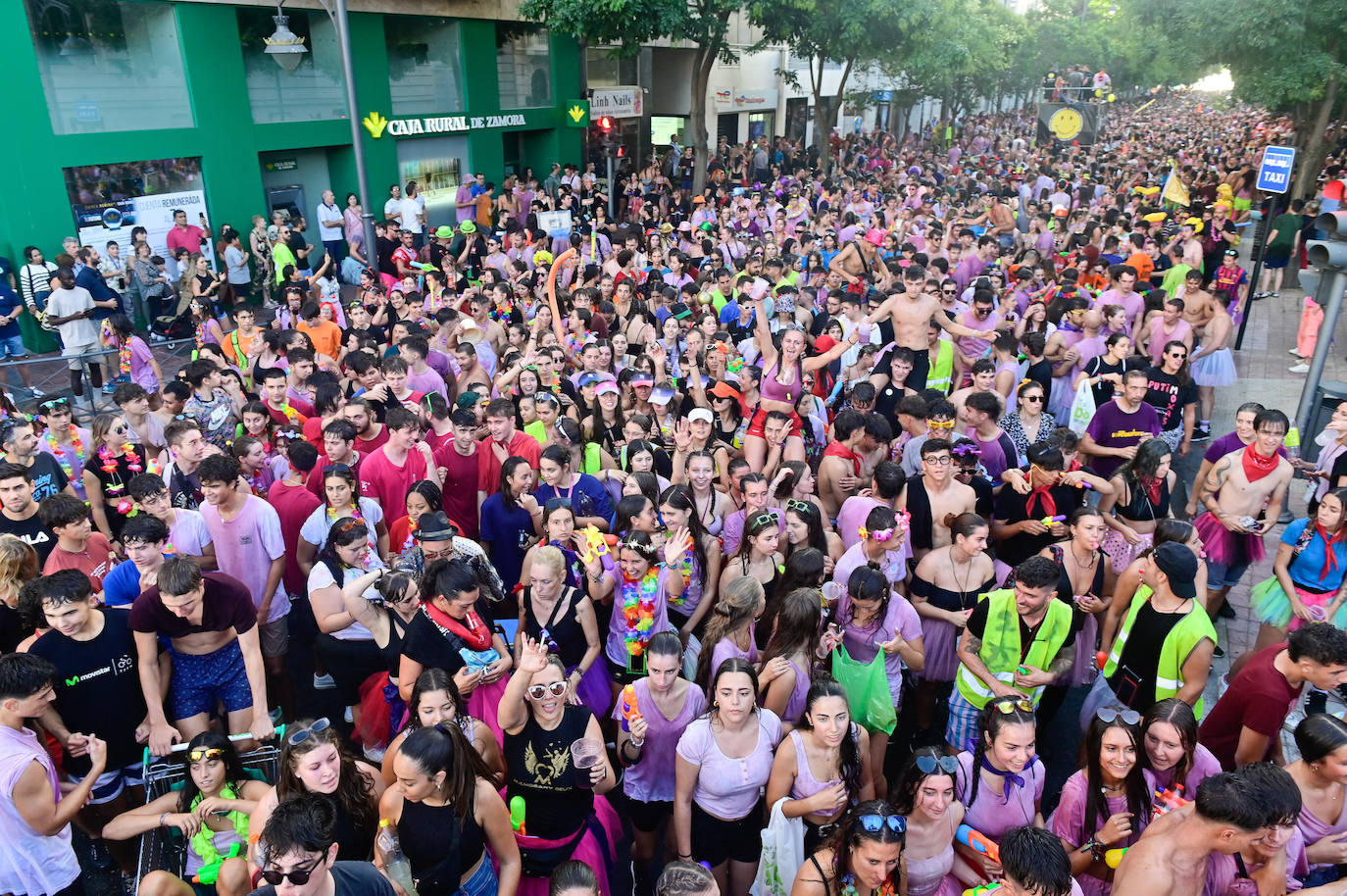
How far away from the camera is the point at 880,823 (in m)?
3.08

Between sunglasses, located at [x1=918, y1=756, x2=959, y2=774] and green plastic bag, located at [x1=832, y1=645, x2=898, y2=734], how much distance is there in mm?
729

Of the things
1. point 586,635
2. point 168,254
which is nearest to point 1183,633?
point 586,635

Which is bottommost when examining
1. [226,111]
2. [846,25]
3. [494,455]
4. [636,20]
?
[494,455]

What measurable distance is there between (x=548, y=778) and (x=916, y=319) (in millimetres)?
5684

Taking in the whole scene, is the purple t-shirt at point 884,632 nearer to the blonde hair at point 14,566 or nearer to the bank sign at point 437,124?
the blonde hair at point 14,566

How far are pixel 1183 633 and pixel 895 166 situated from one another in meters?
25.4

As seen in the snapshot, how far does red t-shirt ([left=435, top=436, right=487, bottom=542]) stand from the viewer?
6.02 metres

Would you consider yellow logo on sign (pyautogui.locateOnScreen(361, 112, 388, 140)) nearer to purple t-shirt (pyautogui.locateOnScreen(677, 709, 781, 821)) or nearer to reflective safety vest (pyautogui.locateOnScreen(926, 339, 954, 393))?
reflective safety vest (pyautogui.locateOnScreen(926, 339, 954, 393))

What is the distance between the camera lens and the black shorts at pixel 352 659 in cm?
462

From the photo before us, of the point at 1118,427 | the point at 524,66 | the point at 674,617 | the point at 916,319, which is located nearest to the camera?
the point at 674,617

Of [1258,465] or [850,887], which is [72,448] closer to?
[850,887]

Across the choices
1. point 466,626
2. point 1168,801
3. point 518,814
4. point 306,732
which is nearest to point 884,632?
point 1168,801

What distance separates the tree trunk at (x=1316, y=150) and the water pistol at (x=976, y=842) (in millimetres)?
19103

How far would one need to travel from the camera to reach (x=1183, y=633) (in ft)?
13.7
